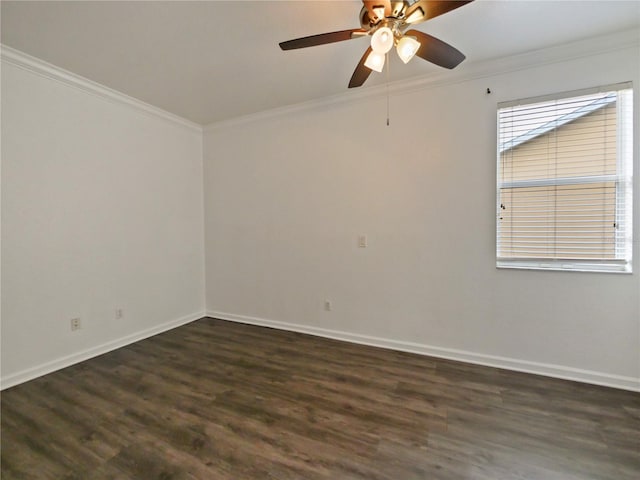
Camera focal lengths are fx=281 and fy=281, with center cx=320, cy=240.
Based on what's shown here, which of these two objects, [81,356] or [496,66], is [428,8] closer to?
[496,66]

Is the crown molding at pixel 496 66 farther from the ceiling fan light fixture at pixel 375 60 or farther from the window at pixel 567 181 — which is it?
the ceiling fan light fixture at pixel 375 60

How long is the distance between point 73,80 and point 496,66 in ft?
12.5

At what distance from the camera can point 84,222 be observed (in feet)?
9.05

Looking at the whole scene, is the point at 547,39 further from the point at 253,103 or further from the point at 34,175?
the point at 34,175

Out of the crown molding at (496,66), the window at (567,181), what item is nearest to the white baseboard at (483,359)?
the window at (567,181)

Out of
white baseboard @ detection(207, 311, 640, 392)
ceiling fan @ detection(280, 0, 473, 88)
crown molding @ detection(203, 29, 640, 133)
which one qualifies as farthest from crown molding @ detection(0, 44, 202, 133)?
white baseboard @ detection(207, 311, 640, 392)

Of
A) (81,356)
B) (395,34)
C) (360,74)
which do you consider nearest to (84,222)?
(81,356)

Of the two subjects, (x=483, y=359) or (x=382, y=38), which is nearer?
(x=382, y=38)

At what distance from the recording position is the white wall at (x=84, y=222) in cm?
232

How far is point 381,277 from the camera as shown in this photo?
299cm

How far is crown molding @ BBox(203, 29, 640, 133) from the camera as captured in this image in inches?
84.6

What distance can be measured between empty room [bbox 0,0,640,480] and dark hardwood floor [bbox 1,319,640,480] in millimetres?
17

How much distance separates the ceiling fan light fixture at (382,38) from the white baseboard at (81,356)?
3.60 m

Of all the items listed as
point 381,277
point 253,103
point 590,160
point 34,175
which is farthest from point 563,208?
point 34,175
